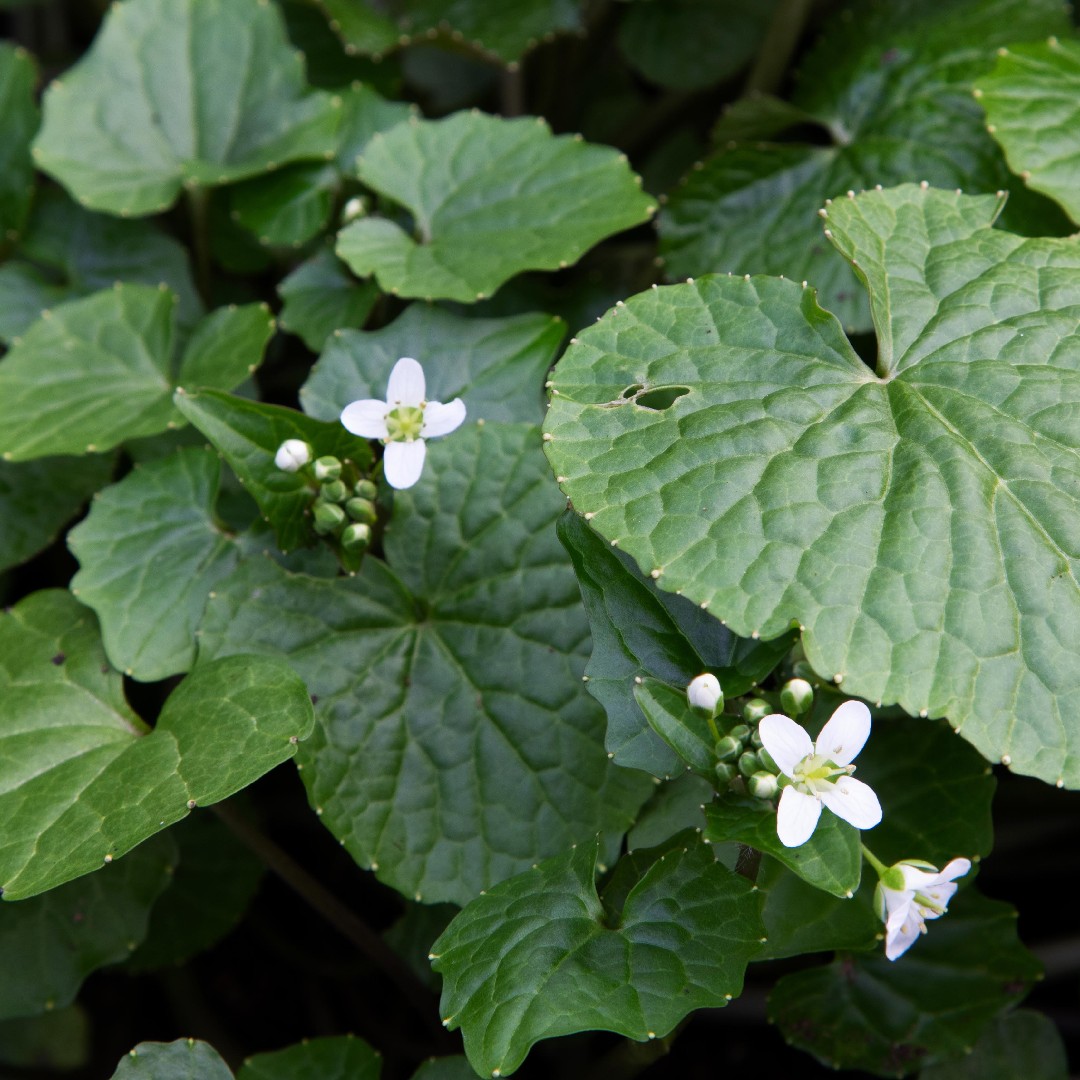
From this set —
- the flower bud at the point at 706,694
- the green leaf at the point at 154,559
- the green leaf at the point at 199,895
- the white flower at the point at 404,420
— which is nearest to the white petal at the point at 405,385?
the white flower at the point at 404,420

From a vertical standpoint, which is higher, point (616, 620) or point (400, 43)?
point (400, 43)

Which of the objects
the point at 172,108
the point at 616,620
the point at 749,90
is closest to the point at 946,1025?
the point at 616,620

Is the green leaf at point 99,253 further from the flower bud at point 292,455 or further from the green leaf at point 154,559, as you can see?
the flower bud at point 292,455

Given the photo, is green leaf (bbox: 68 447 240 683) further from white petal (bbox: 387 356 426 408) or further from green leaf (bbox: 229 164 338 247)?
green leaf (bbox: 229 164 338 247)

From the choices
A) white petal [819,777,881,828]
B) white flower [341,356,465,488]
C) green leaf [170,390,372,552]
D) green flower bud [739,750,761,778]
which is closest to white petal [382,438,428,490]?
→ white flower [341,356,465,488]

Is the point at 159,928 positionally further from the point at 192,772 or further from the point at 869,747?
the point at 869,747
